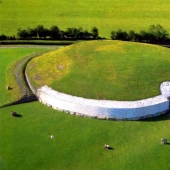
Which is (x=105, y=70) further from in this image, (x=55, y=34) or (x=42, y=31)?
Result: (x=42, y=31)

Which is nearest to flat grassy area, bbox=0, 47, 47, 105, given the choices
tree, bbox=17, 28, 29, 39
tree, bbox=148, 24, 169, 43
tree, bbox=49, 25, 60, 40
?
tree, bbox=17, 28, 29, 39

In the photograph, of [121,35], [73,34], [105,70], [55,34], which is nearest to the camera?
[105,70]

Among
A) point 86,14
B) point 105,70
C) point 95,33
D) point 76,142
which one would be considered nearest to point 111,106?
point 76,142

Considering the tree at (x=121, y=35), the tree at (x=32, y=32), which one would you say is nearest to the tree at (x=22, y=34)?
the tree at (x=32, y=32)

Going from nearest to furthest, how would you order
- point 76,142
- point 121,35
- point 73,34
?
point 76,142 < point 121,35 < point 73,34

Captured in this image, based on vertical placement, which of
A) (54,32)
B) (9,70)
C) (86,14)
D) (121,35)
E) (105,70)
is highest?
(86,14)

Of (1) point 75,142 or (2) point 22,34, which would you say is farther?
(2) point 22,34
